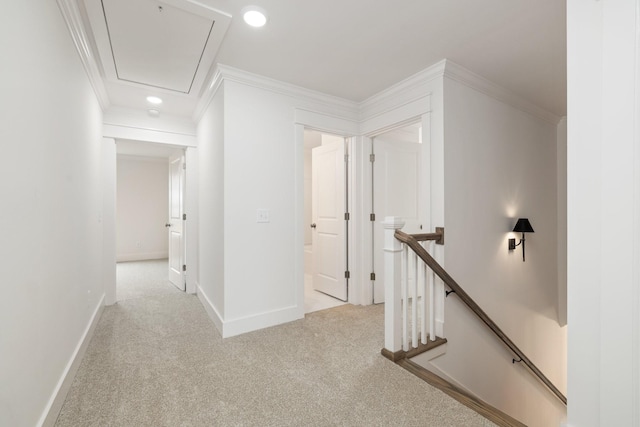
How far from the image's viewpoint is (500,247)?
302 cm

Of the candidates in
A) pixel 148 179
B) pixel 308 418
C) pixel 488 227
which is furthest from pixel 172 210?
pixel 488 227

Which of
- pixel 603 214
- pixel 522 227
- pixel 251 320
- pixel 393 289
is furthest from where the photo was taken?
pixel 522 227

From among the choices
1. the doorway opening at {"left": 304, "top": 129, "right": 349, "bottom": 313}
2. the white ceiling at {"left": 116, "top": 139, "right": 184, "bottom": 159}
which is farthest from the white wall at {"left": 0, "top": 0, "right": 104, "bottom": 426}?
the white ceiling at {"left": 116, "top": 139, "right": 184, "bottom": 159}

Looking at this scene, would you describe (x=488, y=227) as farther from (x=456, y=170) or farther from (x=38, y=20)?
(x=38, y=20)

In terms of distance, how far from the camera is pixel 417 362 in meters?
2.23

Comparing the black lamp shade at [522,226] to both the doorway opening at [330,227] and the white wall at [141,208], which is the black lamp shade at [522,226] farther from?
the white wall at [141,208]

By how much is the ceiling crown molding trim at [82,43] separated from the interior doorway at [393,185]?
8.77 feet

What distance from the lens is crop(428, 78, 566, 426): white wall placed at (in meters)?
2.53

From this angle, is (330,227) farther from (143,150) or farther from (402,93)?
(143,150)

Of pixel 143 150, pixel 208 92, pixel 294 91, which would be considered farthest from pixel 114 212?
pixel 143 150

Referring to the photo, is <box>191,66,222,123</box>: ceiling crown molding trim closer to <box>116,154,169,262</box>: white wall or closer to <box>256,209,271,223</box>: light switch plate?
<box>256,209,271,223</box>: light switch plate

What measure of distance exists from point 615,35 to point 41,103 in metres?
2.52

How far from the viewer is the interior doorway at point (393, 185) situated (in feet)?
10.9

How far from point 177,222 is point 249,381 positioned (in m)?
2.95
